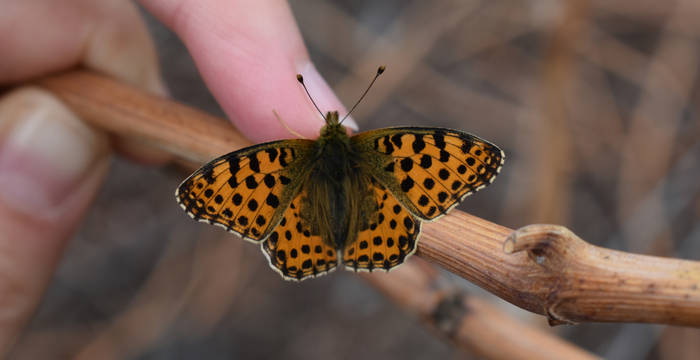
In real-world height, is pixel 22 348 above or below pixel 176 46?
below

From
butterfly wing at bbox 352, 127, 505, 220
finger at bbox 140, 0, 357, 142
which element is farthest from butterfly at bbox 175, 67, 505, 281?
finger at bbox 140, 0, 357, 142

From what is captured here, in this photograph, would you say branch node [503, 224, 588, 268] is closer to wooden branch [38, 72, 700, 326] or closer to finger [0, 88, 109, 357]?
wooden branch [38, 72, 700, 326]

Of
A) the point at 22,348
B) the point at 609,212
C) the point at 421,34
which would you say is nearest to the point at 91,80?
the point at 22,348

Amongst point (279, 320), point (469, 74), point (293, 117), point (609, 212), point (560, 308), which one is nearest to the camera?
point (560, 308)

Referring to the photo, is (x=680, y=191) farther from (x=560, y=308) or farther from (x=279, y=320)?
(x=560, y=308)

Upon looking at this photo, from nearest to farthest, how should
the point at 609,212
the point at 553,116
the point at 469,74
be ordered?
the point at 553,116, the point at 609,212, the point at 469,74

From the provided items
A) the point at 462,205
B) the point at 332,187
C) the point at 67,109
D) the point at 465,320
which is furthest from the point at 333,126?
the point at 462,205

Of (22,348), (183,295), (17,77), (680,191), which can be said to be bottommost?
(22,348)
